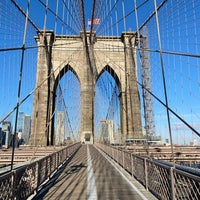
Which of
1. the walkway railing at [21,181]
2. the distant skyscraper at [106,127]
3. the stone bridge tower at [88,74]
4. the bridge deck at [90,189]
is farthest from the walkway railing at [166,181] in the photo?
the stone bridge tower at [88,74]

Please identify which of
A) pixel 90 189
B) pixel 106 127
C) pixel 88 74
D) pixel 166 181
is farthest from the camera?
pixel 88 74

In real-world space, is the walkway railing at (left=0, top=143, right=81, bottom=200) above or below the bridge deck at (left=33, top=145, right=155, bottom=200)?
above

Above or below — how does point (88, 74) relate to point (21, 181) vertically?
above

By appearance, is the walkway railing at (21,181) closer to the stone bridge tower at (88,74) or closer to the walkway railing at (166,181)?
the walkway railing at (166,181)

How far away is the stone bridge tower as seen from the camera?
33.5 meters

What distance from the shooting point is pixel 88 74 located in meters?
36.0

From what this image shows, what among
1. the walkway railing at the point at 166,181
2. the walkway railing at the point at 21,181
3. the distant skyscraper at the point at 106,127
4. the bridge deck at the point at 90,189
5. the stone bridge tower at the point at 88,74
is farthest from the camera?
the stone bridge tower at the point at 88,74

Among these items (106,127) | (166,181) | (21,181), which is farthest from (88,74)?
(166,181)

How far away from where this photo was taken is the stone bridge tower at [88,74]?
33500 mm

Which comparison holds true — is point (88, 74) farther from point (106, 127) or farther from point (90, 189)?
point (90, 189)

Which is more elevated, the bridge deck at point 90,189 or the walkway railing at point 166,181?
the walkway railing at point 166,181

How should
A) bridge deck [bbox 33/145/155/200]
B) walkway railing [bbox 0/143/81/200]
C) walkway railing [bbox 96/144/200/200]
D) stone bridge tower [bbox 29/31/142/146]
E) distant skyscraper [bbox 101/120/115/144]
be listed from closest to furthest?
walkway railing [bbox 96/144/200/200]
walkway railing [bbox 0/143/81/200]
bridge deck [bbox 33/145/155/200]
distant skyscraper [bbox 101/120/115/144]
stone bridge tower [bbox 29/31/142/146]

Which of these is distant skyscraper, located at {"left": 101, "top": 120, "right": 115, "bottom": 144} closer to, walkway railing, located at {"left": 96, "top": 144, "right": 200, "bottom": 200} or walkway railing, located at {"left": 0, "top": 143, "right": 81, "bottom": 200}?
walkway railing, located at {"left": 96, "top": 144, "right": 200, "bottom": 200}

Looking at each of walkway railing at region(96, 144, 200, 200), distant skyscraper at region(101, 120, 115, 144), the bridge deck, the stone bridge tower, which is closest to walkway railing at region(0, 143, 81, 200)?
the bridge deck
